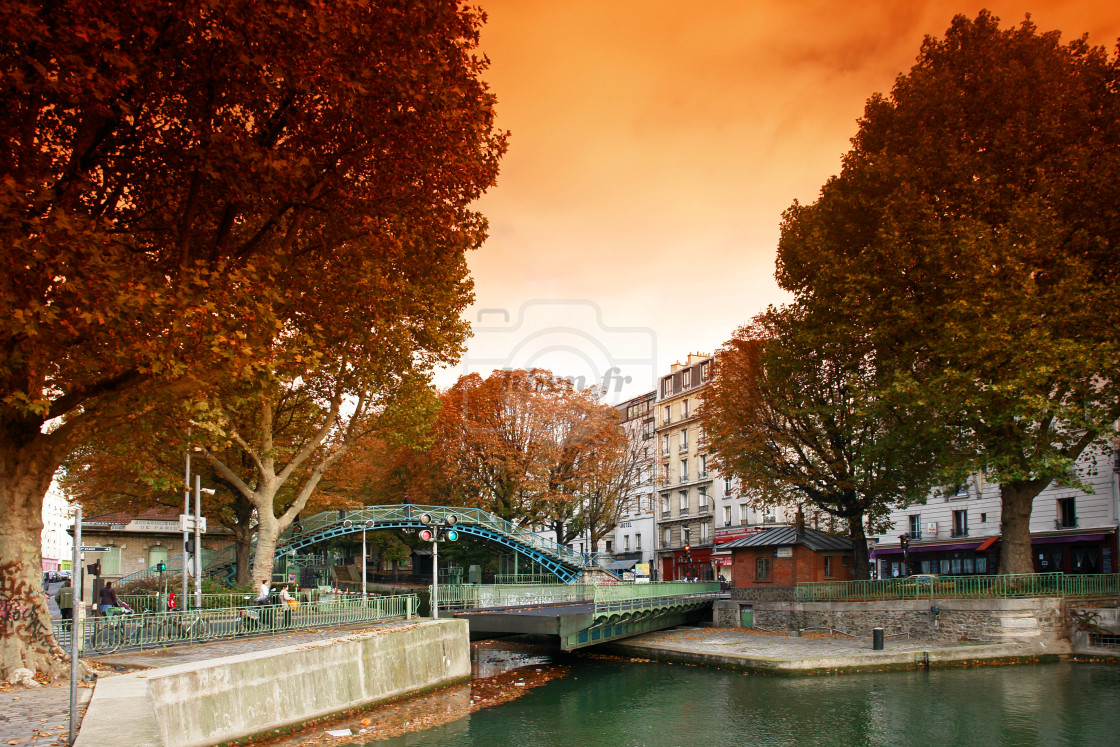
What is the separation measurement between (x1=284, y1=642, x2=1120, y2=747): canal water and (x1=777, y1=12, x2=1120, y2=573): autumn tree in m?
7.60

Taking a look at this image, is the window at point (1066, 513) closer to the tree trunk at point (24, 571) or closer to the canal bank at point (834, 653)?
the canal bank at point (834, 653)

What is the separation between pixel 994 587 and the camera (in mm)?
29000

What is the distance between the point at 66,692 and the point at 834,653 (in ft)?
72.7

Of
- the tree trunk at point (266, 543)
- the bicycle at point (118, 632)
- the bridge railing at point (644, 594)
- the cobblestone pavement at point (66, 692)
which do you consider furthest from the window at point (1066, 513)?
the bicycle at point (118, 632)

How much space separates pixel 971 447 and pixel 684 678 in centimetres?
1313

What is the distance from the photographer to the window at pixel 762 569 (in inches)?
1612

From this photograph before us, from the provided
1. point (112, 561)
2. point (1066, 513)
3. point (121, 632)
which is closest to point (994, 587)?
point (1066, 513)

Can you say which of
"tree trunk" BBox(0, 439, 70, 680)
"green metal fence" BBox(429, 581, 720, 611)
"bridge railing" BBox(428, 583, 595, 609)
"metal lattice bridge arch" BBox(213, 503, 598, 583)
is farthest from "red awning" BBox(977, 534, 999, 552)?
"tree trunk" BBox(0, 439, 70, 680)

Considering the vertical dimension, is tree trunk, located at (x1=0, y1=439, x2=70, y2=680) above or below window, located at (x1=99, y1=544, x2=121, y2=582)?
above

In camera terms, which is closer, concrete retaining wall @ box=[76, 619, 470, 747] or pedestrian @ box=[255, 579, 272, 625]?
concrete retaining wall @ box=[76, 619, 470, 747]

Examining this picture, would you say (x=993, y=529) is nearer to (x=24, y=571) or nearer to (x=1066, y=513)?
(x=1066, y=513)

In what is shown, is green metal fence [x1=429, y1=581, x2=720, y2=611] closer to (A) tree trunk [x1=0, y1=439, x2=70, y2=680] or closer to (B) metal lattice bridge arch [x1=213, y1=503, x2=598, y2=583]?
(B) metal lattice bridge arch [x1=213, y1=503, x2=598, y2=583]

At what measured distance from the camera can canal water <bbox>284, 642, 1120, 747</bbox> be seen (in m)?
17.0

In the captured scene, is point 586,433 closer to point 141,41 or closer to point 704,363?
point 704,363
